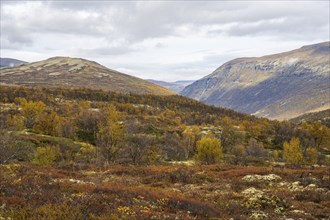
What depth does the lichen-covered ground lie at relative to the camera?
14051 mm

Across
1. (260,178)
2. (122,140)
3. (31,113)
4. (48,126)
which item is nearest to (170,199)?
(260,178)

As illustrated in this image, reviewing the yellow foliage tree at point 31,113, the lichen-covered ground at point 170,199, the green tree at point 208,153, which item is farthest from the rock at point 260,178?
the yellow foliage tree at point 31,113

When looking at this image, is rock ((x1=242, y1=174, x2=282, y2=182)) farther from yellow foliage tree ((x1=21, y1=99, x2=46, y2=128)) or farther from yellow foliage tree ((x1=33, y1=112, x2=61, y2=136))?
yellow foliage tree ((x1=21, y1=99, x2=46, y2=128))

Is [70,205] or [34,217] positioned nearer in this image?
[34,217]

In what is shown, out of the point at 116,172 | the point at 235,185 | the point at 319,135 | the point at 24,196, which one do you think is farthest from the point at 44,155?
the point at 319,135

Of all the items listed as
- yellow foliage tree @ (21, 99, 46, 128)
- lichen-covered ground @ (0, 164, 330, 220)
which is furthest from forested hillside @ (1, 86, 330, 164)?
lichen-covered ground @ (0, 164, 330, 220)

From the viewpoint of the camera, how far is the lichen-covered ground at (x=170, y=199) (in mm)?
14051

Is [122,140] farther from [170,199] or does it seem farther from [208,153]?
→ [170,199]

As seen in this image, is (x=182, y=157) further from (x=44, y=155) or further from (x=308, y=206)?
(x=308, y=206)

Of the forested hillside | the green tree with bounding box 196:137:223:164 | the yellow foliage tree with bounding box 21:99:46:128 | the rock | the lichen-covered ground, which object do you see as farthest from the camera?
the yellow foliage tree with bounding box 21:99:46:128

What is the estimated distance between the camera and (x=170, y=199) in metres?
19.2

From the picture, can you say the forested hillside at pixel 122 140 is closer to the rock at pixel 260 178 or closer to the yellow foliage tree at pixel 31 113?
the yellow foliage tree at pixel 31 113

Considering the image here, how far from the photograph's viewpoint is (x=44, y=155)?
58.1 m

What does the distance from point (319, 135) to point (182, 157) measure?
242ft
